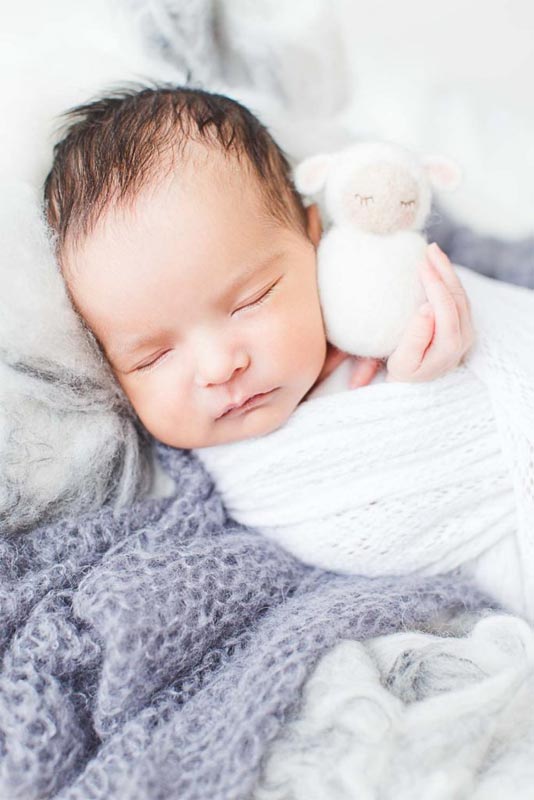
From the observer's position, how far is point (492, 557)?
1.02 meters

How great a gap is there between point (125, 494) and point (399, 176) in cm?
54

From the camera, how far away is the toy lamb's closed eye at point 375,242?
1.00 metres

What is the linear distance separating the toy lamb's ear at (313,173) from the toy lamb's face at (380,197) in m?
0.05

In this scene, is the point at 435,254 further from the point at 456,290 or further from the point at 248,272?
the point at 248,272

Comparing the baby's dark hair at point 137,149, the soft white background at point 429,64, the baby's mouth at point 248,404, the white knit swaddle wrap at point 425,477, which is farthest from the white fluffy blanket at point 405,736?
the soft white background at point 429,64

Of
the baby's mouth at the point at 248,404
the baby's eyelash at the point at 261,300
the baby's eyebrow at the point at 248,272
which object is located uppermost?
the baby's eyebrow at the point at 248,272

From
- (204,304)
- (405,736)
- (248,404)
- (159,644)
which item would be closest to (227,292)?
(204,304)

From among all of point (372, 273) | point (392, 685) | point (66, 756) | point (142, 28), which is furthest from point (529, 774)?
point (142, 28)

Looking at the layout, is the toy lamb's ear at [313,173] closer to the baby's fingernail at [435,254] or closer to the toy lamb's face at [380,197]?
the toy lamb's face at [380,197]

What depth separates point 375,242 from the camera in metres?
1.02

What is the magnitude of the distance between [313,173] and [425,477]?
0.42 m

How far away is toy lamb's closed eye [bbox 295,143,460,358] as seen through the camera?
39.4 inches

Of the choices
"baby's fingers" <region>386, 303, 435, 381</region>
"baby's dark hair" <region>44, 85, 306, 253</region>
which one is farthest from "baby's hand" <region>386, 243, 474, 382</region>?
"baby's dark hair" <region>44, 85, 306, 253</region>

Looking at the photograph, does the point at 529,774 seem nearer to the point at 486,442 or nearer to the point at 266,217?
the point at 486,442
